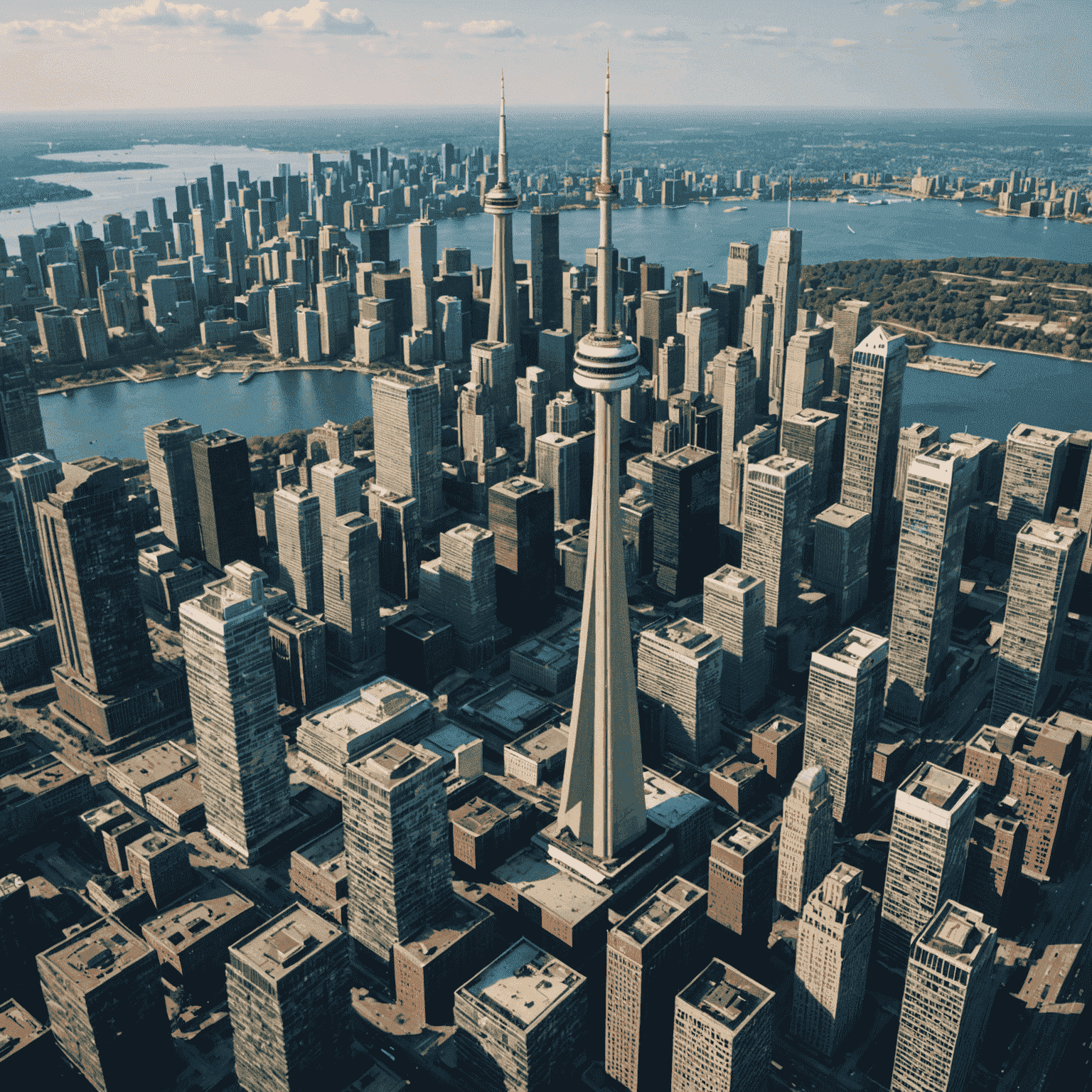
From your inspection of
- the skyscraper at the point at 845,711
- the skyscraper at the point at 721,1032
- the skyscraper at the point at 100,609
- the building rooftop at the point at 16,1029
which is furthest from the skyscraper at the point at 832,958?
the skyscraper at the point at 100,609

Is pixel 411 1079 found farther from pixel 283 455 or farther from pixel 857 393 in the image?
pixel 283 455

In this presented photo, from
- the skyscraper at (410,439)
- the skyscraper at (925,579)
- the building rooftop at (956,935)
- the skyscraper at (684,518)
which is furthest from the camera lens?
the skyscraper at (410,439)

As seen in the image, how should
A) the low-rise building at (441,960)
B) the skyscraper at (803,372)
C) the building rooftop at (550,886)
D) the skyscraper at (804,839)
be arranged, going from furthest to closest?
the skyscraper at (803,372), the building rooftop at (550,886), the skyscraper at (804,839), the low-rise building at (441,960)

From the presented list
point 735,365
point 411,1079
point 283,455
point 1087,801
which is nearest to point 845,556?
point 1087,801

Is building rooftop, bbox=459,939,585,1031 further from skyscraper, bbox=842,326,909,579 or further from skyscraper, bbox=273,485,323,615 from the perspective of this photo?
skyscraper, bbox=842,326,909,579

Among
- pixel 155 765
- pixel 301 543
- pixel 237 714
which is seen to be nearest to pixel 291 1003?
pixel 237 714

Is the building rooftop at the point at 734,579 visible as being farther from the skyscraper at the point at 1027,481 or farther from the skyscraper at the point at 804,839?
the skyscraper at the point at 1027,481

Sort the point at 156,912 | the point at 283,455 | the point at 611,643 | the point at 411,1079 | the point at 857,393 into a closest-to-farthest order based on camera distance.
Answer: the point at 411,1079
the point at 611,643
the point at 156,912
the point at 857,393
the point at 283,455
